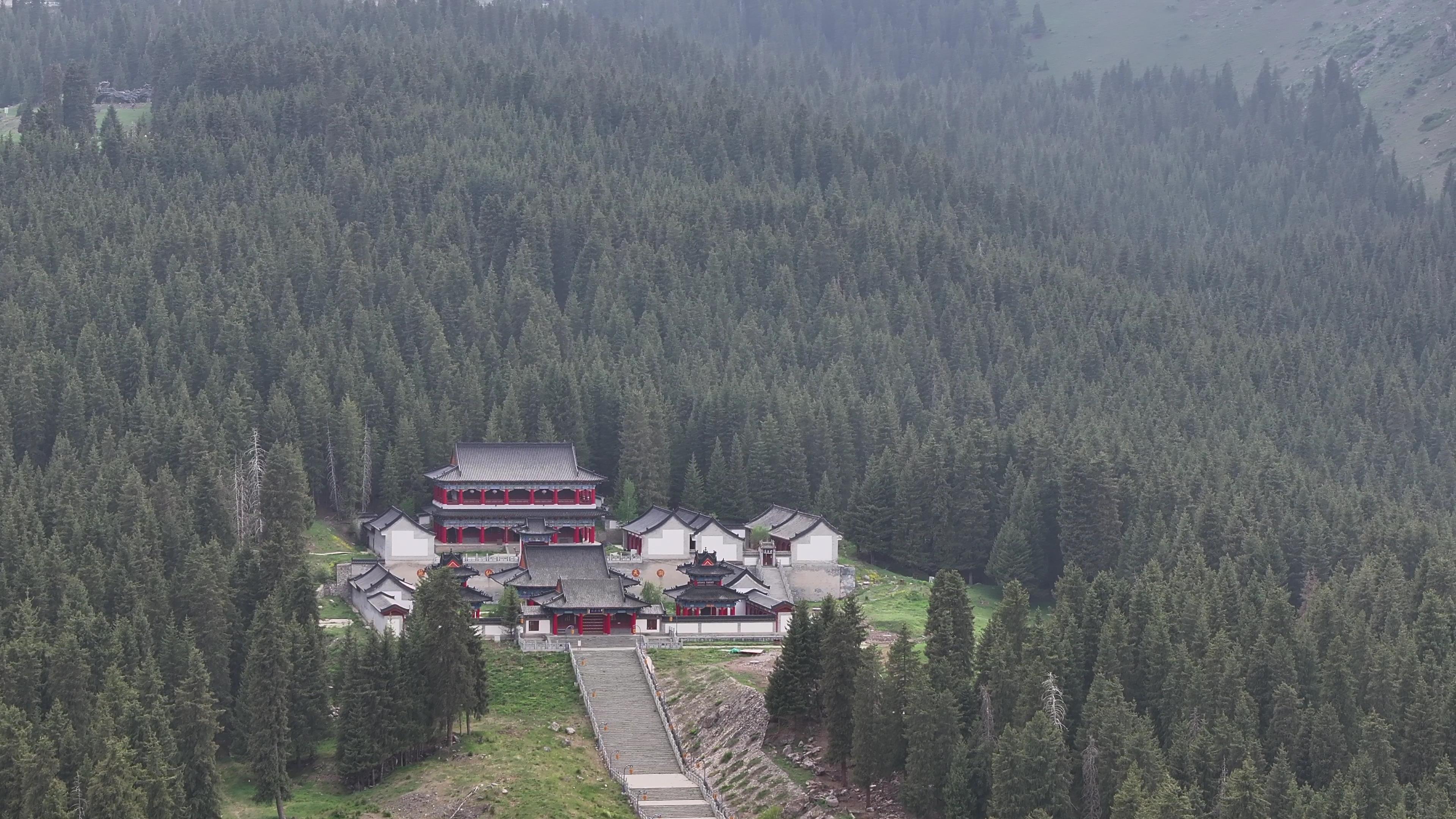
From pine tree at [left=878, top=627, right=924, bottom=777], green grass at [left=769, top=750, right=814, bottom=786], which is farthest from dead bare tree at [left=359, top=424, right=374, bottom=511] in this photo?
pine tree at [left=878, top=627, right=924, bottom=777]

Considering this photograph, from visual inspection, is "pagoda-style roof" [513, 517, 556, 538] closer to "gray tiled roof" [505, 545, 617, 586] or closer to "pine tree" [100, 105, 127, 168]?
"gray tiled roof" [505, 545, 617, 586]

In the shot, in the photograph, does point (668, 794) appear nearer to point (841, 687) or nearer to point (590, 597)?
point (841, 687)

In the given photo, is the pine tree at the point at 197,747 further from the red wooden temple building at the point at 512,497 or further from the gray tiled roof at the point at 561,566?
the red wooden temple building at the point at 512,497

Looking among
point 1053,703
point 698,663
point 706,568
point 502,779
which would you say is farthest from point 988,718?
point 706,568

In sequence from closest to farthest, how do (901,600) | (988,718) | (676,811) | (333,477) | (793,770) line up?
1. (988,718)
2. (676,811)
3. (793,770)
4. (901,600)
5. (333,477)

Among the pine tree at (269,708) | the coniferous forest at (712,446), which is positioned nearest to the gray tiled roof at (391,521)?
the coniferous forest at (712,446)

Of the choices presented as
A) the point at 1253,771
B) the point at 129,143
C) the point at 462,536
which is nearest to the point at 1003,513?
the point at 462,536

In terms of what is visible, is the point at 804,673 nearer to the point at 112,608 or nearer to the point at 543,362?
the point at 112,608
